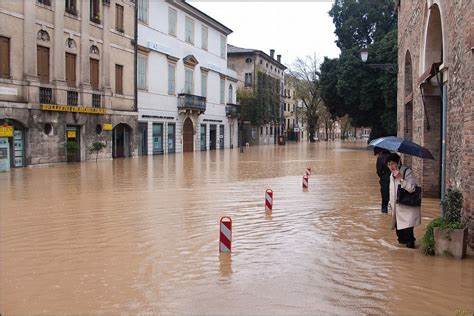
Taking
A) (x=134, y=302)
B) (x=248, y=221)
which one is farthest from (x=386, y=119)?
(x=134, y=302)

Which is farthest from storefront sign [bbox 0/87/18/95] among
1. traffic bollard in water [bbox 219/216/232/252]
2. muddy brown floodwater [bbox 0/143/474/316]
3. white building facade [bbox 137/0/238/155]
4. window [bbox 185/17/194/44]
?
window [bbox 185/17/194/44]

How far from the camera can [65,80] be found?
26797 mm

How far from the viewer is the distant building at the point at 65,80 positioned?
23.6m

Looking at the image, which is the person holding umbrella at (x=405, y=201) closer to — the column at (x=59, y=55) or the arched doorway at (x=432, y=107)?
the arched doorway at (x=432, y=107)

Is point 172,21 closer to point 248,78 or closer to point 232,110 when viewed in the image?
point 232,110

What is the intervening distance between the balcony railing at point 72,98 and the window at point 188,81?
15619 mm

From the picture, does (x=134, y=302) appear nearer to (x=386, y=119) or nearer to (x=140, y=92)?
Answer: (x=140, y=92)

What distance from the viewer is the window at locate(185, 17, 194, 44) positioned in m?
42.5

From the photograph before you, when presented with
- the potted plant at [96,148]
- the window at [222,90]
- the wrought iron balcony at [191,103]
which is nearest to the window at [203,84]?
the wrought iron balcony at [191,103]

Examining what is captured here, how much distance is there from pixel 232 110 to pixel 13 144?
105ft

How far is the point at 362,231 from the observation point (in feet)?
30.6

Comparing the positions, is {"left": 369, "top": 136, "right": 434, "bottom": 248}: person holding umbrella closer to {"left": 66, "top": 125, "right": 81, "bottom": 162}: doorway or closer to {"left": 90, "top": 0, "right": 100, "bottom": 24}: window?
{"left": 66, "top": 125, "right": 81, "bottom": 162}: doorway

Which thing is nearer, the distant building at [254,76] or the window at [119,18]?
the window at [119,18]


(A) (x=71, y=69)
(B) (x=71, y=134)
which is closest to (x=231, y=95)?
(A) (x=71, y=69)
